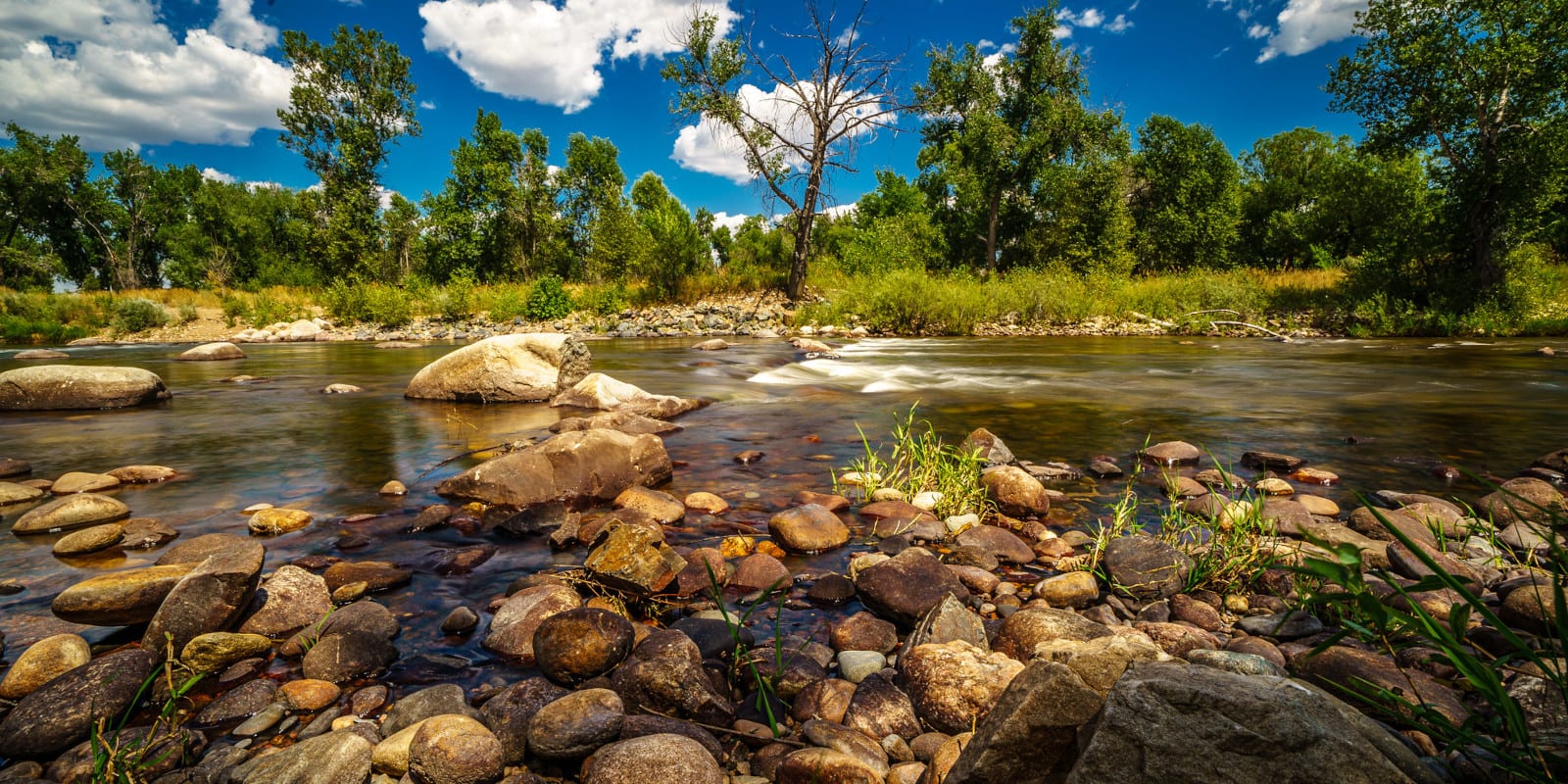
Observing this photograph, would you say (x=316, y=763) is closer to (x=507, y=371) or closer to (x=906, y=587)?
(x=906, y=587)

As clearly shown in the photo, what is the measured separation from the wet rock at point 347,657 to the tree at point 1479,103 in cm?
2478

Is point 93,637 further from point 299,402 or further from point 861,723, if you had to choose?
point 299,402

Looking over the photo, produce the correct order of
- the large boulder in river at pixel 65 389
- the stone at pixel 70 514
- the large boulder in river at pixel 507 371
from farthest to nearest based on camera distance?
the large boulder in river at pixel 507 371
the large boulder in river at pixel 65 389
the stone at pixel 70 514

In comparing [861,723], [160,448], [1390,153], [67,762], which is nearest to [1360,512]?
[861,723]

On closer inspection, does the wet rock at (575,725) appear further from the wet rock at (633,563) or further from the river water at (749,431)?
the wet rock at (633,563)

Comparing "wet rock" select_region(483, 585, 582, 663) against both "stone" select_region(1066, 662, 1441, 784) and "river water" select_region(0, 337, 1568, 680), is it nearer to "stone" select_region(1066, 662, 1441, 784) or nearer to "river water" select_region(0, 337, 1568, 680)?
"river water" select_region(0, 337, 1568, 680)

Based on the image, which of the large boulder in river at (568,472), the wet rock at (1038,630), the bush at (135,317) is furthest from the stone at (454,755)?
the bush at (135,317)

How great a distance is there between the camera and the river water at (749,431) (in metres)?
3.35

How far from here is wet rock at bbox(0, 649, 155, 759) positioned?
181 cm

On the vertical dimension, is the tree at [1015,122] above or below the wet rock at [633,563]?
above

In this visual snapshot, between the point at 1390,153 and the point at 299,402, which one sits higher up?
the point at 1390,153

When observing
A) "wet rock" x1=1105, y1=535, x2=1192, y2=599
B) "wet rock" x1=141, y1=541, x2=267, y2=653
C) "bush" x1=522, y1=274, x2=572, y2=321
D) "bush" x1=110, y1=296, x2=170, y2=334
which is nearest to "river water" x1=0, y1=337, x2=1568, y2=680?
"wet rock" x1=141, y1=541, x2=267, y2=653

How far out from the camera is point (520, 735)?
188 cm

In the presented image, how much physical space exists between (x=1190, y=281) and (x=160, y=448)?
93.2 feet
